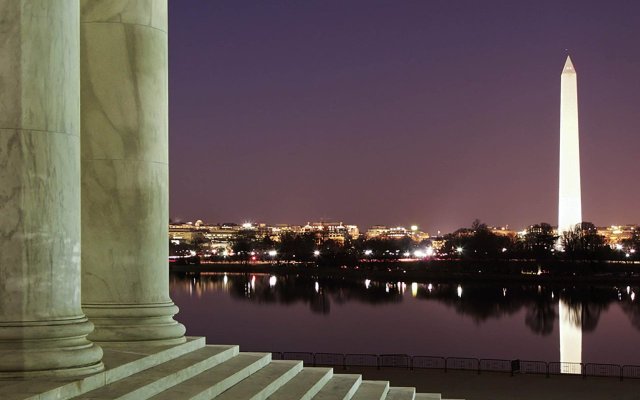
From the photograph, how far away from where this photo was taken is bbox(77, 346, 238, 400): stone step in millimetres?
23438

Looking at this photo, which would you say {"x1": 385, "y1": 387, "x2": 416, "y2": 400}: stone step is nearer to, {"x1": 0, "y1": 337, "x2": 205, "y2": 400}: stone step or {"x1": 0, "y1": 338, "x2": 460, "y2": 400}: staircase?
{"x1": 0, "y1": 338, "x2": 460, "y2": 400}: staircase

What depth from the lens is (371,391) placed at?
3628cm

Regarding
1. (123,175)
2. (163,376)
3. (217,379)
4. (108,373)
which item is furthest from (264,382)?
(123,175)

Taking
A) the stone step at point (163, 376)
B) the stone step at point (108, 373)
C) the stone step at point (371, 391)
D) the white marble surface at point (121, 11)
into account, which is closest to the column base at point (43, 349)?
the stone step at point (108, 373)

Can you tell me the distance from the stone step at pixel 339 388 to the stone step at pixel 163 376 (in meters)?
3.62

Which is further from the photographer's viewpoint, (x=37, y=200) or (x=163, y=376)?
(x=163, y=376)

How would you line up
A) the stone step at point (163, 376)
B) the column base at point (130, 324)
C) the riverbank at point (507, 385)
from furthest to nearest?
the riverbank at point (507, 385)
the column base at point (130, 324)
the stone step at point (163, 376)

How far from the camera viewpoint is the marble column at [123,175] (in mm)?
30688

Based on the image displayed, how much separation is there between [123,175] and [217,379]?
7.54 metres

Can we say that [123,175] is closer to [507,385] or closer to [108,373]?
[108,373]

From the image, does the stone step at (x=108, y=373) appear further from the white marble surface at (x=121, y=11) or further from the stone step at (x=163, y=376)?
the white marble surface at (x=121, y=11)

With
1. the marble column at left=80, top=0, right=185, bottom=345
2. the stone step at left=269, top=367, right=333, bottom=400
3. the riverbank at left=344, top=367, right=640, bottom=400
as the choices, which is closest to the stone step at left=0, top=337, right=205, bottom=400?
the marble column at left=80, top=0, right=185, bottom=345

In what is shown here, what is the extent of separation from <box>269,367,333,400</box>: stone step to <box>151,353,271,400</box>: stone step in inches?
50.0

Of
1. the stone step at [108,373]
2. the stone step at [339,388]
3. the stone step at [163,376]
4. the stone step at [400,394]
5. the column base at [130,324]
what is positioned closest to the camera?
the stone step at [108,373]
